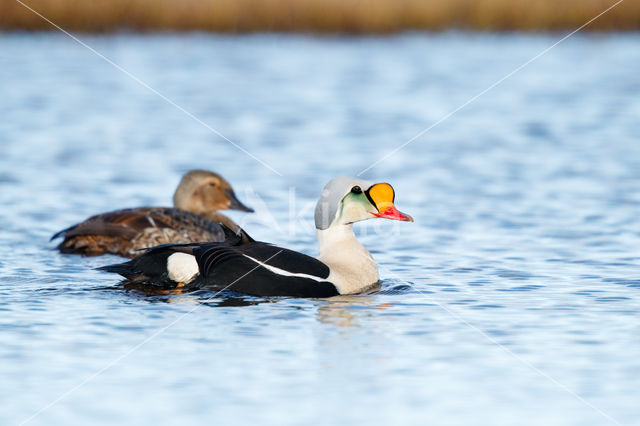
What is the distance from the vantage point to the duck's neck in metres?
8.20

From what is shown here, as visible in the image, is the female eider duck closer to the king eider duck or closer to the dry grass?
the king eider duck

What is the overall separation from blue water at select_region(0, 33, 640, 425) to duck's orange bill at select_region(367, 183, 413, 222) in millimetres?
563

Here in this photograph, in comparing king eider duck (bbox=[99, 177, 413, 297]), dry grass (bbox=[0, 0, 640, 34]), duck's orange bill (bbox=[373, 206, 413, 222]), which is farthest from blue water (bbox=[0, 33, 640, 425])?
dry grass (bbox=[0, 0, 640, 34])

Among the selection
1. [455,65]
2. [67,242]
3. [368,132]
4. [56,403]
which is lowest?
[56,403]

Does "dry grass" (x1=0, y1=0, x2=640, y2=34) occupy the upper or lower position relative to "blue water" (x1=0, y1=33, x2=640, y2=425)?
upper

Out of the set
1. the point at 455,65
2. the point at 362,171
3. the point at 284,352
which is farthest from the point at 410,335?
the point at 455,65

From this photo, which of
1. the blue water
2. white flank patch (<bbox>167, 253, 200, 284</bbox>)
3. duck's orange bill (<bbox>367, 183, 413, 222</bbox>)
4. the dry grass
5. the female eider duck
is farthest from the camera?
the dry grass

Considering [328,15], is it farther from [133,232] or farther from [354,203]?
[354,203]

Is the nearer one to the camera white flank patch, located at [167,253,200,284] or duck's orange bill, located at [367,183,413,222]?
white flank patch, located at [167,253,200,284]

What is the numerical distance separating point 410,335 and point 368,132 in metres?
11.6

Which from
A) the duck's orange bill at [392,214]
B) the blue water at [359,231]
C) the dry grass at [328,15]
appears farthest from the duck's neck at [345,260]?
the dry grass at [328,15]

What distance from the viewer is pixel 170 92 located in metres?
22.2

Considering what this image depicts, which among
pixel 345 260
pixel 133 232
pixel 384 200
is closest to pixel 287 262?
pixel 345 260

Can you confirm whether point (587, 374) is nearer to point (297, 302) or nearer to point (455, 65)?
point (297, 302)
